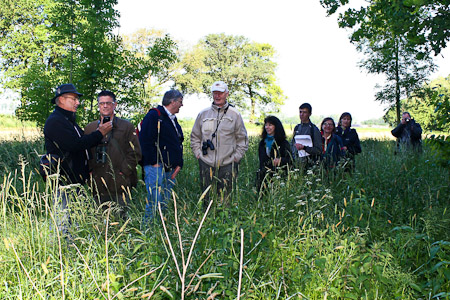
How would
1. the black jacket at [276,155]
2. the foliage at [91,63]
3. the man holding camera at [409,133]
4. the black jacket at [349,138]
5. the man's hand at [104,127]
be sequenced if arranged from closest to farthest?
the man's hand at [104,127], the black jacket at [276,155], the black jacket at [349,138], the foliage at [91,63], the man holding camera at [409,133]

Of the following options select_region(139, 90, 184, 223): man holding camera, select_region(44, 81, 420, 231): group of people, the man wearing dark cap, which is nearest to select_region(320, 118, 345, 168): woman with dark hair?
select_region(44, 81, 420, 231): group of people

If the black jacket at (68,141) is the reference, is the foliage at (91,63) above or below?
above

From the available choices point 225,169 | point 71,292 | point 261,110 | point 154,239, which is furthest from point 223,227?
point 261,110

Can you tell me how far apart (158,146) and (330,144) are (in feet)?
12.6

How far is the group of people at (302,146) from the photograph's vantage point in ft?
18.8

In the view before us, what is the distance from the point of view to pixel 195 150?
5312 millimetres

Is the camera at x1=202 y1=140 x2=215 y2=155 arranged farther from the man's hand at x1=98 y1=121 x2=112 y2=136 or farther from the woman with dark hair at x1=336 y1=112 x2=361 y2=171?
the woman with dark hair at x1=336 y1=112 x2=361 y2=171

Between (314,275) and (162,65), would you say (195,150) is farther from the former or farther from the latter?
(162,65)

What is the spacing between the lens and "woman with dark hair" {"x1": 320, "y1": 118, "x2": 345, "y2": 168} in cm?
647

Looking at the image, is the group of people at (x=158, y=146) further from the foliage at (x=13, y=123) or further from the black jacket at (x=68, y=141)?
the foliage at (x=13, y=123)

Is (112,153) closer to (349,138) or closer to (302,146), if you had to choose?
(302,146)

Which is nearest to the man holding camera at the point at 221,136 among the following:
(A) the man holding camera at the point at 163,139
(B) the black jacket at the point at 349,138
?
(A) the man holding camera at the point at 163,139

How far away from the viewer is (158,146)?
3.63 metres

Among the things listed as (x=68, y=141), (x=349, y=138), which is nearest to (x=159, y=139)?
(x=68, y=141)
